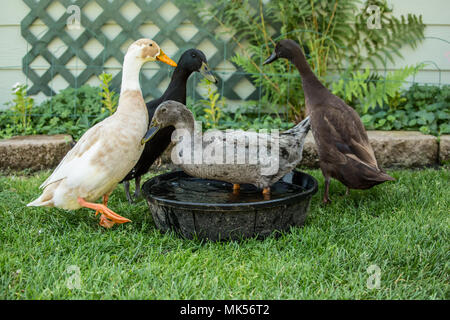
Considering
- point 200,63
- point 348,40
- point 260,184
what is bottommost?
point 260,184

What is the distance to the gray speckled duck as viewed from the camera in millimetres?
2402

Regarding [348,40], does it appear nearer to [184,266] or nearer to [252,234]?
[252,234]

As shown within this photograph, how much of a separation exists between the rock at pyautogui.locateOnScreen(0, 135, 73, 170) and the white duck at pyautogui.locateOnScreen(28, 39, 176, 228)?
151 cm

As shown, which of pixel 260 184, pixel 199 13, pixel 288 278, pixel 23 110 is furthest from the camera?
pixel 199 13

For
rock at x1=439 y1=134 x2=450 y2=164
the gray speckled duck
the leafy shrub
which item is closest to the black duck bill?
the gray speckled duck

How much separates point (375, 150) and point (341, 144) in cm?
119

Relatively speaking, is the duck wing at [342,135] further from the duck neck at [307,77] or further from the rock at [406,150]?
the rock at [406,150]

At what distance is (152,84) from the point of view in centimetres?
462

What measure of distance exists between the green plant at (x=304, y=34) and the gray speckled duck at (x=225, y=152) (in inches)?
72.4

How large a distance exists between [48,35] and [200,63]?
253 cm

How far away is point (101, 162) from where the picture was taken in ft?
7.47

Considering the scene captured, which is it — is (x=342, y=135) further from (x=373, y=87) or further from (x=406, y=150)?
(x=373, y=87)
